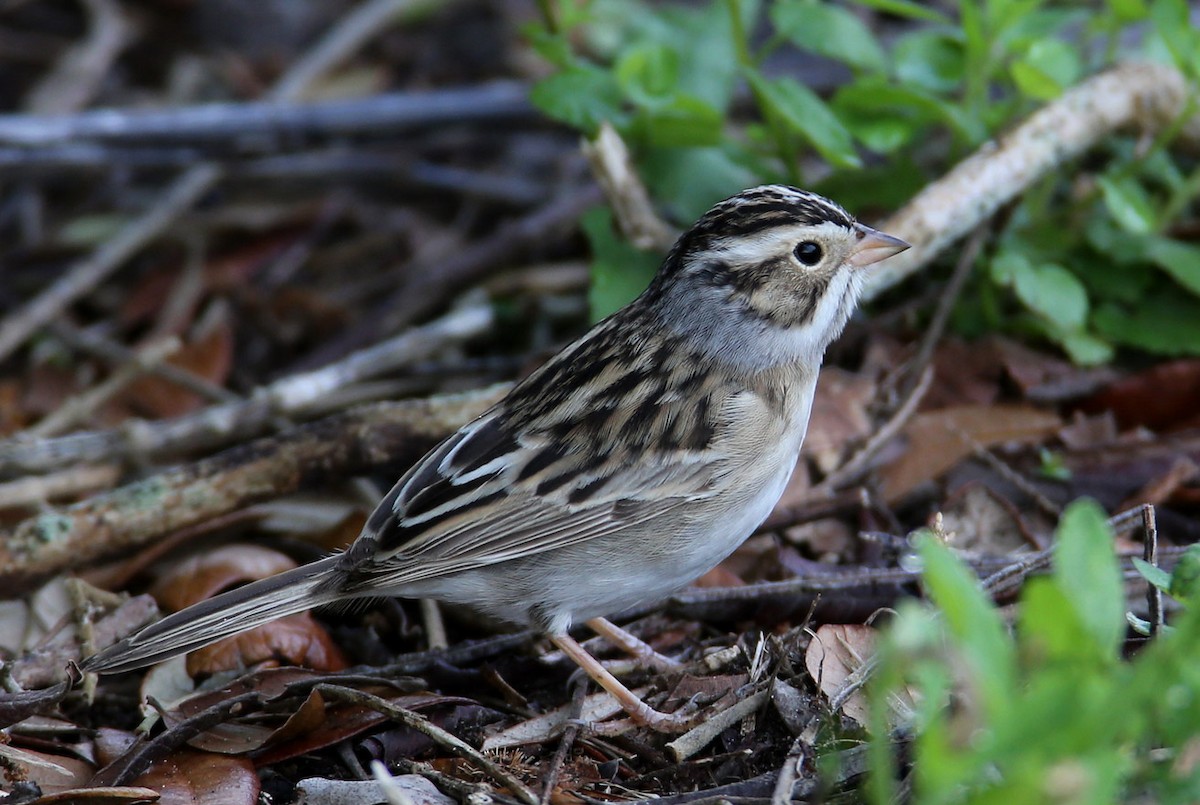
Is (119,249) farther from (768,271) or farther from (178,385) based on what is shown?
(768,271)

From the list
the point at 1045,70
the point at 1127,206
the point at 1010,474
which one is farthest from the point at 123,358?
the point at 1127,206

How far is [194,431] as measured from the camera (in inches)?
228

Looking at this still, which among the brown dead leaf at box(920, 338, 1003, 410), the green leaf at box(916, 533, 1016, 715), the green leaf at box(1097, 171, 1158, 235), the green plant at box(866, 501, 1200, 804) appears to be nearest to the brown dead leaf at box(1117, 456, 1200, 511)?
the brown dead leaf at box(920, 338, 1003, 410)

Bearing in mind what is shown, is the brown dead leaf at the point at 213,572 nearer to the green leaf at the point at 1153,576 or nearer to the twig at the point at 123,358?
the twig at the point at 123,358

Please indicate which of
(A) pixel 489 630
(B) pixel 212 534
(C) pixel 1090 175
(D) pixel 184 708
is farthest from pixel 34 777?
(C) pixel 1090 175

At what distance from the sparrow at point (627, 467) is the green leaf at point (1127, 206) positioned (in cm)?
134

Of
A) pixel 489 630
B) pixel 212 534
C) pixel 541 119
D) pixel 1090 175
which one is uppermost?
pixel 541 119

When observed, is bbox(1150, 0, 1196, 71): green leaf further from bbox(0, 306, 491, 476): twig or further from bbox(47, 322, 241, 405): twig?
bbox(47, 322, 241, 405): twig

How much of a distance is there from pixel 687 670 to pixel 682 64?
331 cm

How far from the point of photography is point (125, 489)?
17.0 feet

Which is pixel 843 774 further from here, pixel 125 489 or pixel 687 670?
pixel 125 489

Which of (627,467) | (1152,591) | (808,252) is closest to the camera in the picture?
(1152,591)

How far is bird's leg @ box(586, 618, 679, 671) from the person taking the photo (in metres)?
4.67

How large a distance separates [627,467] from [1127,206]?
267 cm
